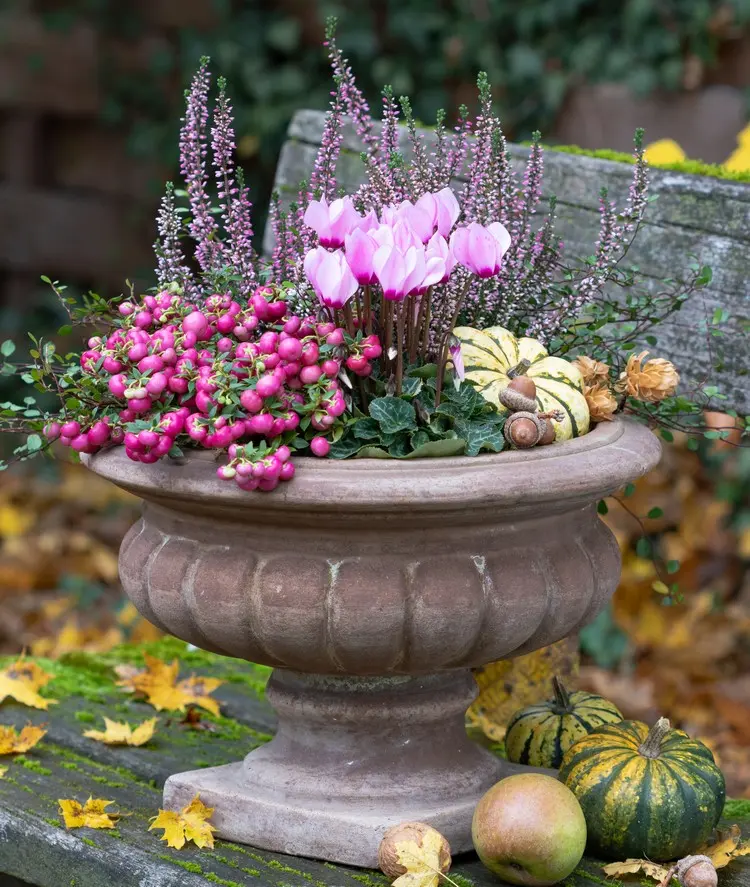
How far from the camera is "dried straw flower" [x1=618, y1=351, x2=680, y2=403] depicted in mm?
2090

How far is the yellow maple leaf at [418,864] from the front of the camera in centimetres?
184

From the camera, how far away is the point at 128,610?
4.56 m

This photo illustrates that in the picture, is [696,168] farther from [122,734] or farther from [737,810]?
[122,734]

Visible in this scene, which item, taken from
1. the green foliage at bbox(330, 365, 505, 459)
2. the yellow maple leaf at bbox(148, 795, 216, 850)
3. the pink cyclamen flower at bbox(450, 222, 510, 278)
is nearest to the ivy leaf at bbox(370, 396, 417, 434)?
the green foliage at bbox(330, 365, 505, 459)

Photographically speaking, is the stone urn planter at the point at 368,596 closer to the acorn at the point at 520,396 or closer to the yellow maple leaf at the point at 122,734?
the acorn at the point at 520,396

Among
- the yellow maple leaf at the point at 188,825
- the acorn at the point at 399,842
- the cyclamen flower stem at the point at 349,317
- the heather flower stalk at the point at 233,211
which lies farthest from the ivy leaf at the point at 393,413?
the yellow maple leaf at the point at 188,825

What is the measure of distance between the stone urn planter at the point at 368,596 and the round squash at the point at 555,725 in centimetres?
15

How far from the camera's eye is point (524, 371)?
2021 millimetres

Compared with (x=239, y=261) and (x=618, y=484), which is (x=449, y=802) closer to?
(x=618, y=484)

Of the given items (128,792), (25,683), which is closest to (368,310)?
(128,792)

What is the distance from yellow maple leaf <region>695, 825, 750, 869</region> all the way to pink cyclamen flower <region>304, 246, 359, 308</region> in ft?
3.16

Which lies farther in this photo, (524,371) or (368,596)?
(524,371)

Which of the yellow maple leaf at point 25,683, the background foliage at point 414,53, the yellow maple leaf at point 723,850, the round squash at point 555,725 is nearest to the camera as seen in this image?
the yellow maple leaf at point 723,850

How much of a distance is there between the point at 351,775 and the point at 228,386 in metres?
0.63
